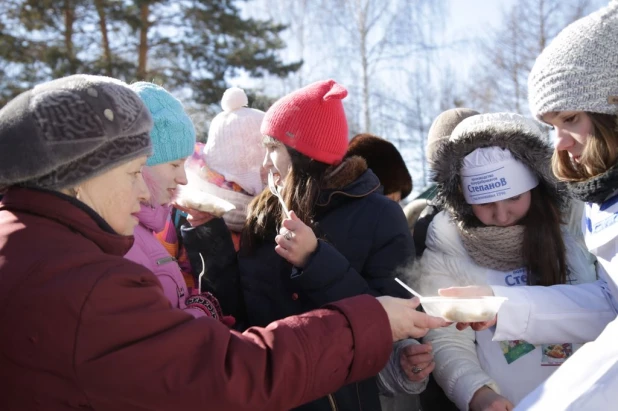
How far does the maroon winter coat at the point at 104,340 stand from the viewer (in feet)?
4.29

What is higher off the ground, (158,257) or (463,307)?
(463,307)

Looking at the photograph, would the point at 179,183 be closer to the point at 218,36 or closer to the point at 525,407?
the point at 525,407

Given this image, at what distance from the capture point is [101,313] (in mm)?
1318

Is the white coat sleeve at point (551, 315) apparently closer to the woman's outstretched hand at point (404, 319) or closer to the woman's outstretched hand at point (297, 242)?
the woman's outstretched hand at point (404, 319)

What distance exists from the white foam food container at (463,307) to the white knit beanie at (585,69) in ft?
2.24

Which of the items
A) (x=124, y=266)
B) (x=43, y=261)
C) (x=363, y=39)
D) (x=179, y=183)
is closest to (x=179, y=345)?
(x=124, y=266)

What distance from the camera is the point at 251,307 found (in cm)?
270

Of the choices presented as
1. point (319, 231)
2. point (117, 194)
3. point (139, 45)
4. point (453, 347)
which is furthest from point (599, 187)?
point (139, 45)

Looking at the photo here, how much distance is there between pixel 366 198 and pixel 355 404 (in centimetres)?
88

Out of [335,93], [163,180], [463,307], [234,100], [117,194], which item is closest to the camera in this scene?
[117,194]

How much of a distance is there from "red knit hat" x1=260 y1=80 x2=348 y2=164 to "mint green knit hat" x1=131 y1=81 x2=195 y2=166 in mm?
432

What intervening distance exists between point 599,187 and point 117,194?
1.44 m

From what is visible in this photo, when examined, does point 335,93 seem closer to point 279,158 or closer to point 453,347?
point 279,158

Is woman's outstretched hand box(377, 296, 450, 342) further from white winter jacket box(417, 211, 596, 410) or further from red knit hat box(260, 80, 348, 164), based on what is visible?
red knit hat box(260, 80, 348, 164)
